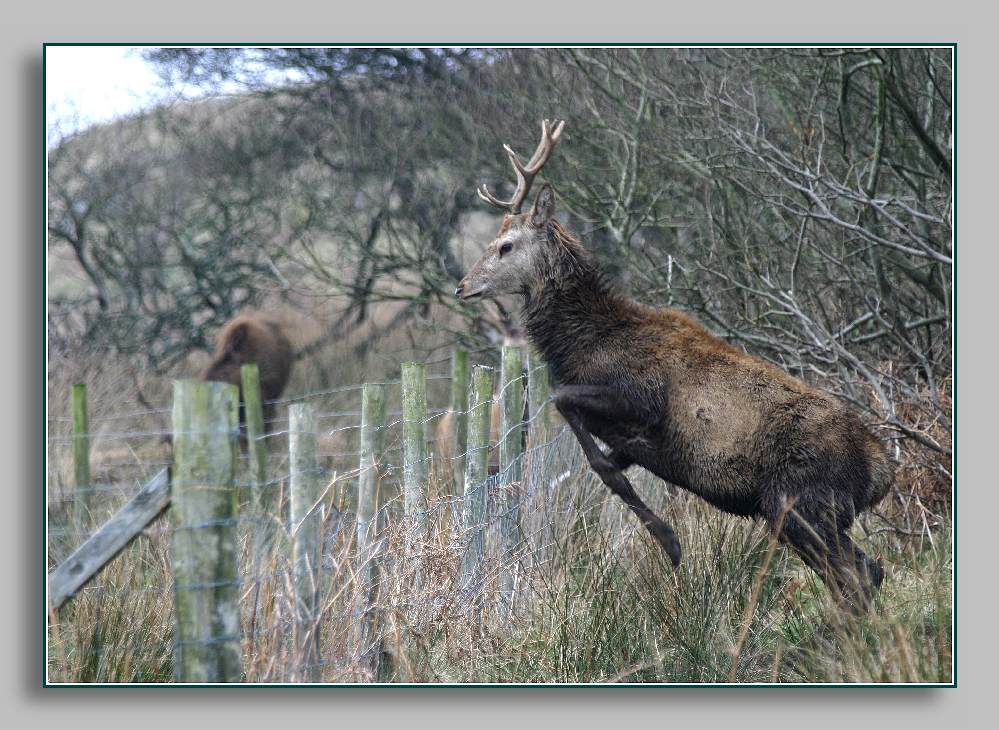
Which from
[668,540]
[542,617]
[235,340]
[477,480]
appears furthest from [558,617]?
[235,340]

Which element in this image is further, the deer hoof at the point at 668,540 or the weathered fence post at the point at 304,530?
the deer hoof at the point at 668,540

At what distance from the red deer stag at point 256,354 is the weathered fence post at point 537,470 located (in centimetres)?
548

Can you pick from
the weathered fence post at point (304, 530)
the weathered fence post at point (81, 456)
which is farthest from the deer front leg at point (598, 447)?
the weathered fence post at point (81, 456)

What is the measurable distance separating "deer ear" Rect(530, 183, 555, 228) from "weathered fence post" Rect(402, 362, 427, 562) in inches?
39.6

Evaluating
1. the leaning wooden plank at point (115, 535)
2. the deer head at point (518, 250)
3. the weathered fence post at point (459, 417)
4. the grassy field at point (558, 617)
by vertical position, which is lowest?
the grassy field at point (558, 617)

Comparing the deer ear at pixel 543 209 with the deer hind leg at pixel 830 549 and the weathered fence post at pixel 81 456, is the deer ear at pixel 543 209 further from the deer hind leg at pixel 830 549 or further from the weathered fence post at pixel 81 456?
the weathered fence post at pixel 81 456

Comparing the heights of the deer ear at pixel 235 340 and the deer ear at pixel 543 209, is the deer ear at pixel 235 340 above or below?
below

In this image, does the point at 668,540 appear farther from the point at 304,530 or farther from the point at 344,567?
the point at 304,530

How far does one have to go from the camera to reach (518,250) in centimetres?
567

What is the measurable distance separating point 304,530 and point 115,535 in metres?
0.69

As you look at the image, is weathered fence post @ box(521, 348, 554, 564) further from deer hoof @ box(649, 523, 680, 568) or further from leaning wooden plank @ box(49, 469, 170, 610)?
leaning wooden plank @ box(49, 469, 170, 610)

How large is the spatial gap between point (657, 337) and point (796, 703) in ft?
5.61

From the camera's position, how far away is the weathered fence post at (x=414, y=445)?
4.95 m
